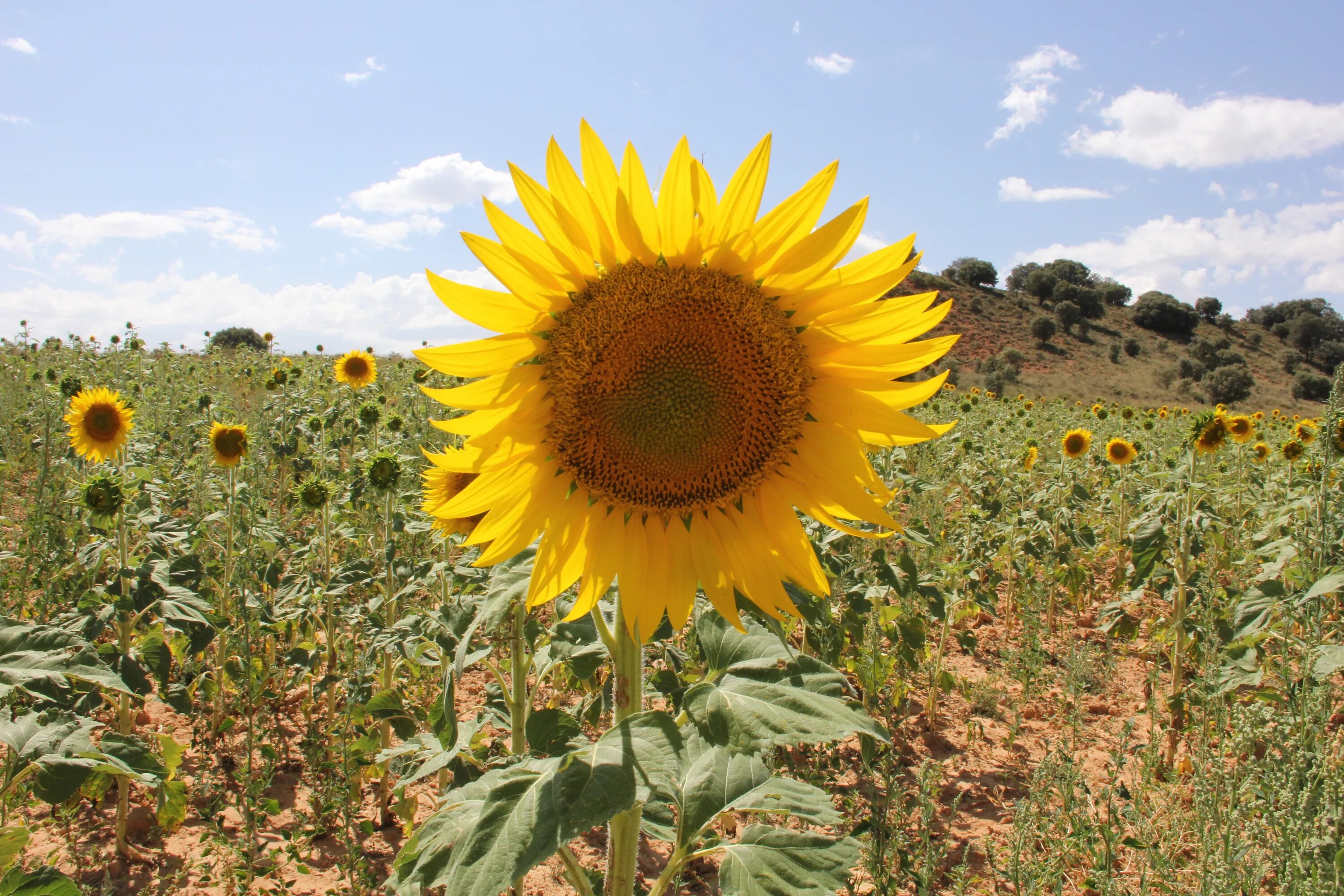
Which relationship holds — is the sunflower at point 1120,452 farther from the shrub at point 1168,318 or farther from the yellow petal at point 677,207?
the shrub at point 1168,318

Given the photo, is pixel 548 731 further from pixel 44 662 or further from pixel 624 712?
pixel 44 662

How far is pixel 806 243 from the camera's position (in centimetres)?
119

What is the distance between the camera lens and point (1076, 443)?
7.16 m

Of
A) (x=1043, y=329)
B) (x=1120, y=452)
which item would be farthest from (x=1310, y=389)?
(x=1120, y=452)

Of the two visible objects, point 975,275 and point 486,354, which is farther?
point 975,275

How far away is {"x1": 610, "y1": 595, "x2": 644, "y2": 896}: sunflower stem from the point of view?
1.35 meters

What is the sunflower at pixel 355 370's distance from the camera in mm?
7641

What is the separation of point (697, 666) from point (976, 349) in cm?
4680

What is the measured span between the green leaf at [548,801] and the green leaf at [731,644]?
184 millimetres

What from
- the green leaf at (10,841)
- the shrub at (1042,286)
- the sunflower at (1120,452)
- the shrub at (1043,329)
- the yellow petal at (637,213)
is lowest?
the green leaf at (10,841)

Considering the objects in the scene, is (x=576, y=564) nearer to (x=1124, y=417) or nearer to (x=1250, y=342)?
(x=1124, y=417)

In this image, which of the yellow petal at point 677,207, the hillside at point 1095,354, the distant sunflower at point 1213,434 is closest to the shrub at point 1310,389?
the hillside at point 1095,354

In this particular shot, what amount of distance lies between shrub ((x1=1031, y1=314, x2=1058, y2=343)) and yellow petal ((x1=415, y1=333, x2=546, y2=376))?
165 ft

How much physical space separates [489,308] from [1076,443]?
725cm
